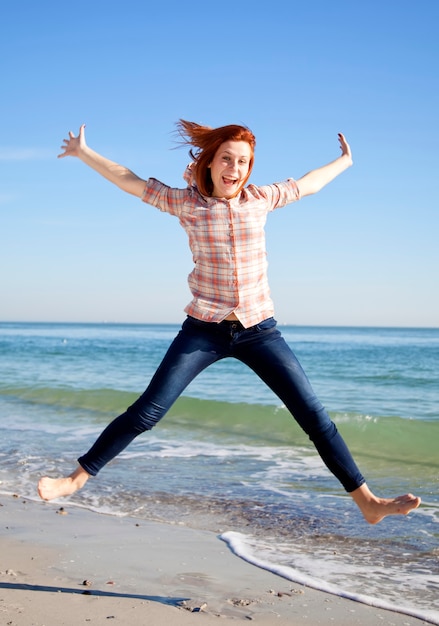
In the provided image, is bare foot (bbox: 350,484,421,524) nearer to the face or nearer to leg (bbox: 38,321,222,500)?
leg (bbox: 38,321,222,500)

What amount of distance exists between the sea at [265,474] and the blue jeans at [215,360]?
1057 mm

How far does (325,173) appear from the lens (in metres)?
4.22

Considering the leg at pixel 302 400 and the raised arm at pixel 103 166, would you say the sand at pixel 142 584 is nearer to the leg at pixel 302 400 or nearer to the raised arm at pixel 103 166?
the leg at pixel 302 400

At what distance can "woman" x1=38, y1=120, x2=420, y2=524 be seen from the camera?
3.74 m

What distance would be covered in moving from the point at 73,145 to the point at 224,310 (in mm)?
1318

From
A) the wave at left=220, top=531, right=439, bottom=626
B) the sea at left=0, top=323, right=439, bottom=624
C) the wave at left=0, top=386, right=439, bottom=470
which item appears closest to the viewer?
the wave at left=220, top=531, right=439, bottom=626

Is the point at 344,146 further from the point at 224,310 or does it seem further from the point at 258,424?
the point at 258,424

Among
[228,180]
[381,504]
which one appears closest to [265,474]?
[381,504]

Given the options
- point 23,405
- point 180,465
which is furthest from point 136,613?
point 23,405

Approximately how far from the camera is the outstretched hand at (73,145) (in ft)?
13.4

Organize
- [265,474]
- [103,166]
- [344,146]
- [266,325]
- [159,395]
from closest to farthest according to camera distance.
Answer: [159,395] → [266,325] → [103,166] → [344,146] → [265,474]

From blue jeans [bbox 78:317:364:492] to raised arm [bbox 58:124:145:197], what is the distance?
80 centimetres

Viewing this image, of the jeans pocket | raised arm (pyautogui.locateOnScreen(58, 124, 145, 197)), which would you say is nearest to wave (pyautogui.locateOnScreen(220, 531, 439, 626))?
the jeans pocket

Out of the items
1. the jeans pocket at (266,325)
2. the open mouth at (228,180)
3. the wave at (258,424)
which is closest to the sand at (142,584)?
the jeans pocket at (266,325)
